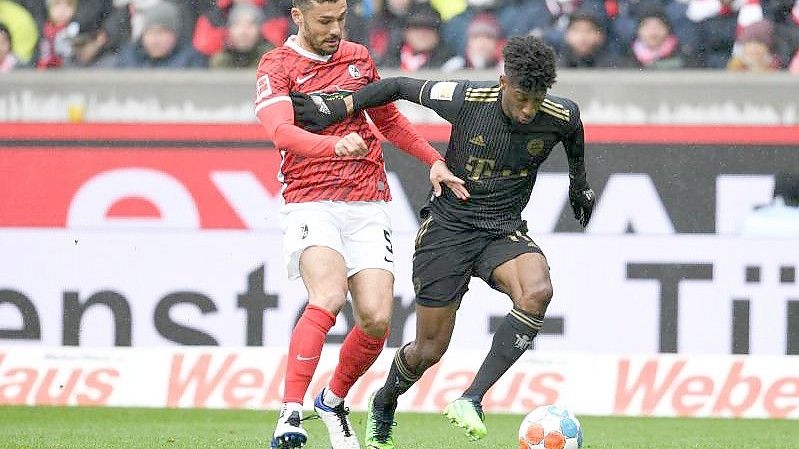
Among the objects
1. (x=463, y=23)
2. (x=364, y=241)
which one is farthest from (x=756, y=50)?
(x=364, y=241)

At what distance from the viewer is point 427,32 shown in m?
10.7

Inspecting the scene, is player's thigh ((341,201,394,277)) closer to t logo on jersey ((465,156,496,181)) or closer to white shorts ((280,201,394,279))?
white shorts ((280,201,394,279))

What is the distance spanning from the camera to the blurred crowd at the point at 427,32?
1050 centimetres

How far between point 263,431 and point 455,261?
2316mm

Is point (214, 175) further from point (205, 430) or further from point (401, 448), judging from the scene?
point (401, 448)

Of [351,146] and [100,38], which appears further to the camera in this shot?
[100,38]

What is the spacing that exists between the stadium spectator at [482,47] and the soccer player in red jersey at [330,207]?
373 cm

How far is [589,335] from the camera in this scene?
10078 millimetres

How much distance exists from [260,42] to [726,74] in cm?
351

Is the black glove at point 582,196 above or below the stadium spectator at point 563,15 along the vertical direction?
below

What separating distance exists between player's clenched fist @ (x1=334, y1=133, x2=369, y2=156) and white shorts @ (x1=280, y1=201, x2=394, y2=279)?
1.81ft

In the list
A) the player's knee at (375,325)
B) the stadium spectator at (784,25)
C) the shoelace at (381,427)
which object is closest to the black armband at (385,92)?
the player's knee at (375,325)

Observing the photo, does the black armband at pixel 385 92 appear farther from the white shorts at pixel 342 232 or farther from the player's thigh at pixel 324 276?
the player's thigh at pixel 324 276

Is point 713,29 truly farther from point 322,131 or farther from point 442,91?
point 322,131
